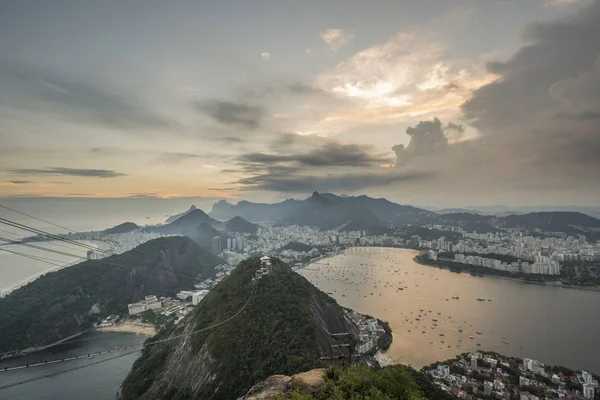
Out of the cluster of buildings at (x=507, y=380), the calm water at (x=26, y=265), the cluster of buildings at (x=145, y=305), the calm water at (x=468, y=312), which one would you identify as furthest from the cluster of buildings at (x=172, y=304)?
the cluster of buildings at (x=507, y=380)

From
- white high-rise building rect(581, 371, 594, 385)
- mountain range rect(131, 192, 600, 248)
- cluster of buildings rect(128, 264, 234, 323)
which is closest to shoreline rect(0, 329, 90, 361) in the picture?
cluster of buildings rect(128, 264, 234, 323)

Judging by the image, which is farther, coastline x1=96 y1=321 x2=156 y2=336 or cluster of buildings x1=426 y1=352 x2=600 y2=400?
coastline x1=96 y1=321 x2=156 y2=336

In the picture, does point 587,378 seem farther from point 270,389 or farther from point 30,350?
point 30,350

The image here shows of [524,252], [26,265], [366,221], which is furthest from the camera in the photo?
[366,221]

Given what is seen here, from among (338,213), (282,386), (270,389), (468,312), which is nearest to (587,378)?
(468,312)

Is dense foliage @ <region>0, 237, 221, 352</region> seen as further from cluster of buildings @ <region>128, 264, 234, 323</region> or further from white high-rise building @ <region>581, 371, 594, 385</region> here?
white high-rise building @ <region>581, 371, 594, 385</region>

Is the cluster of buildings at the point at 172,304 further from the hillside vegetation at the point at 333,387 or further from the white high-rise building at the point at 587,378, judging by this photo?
the white high-rise building at the point at 587,378

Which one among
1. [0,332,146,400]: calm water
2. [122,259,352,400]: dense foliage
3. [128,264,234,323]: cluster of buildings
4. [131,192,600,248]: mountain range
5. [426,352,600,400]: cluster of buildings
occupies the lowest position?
[0,332,146,400]: calm water

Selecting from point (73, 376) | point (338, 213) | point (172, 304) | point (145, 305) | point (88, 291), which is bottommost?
point (73, 376)
